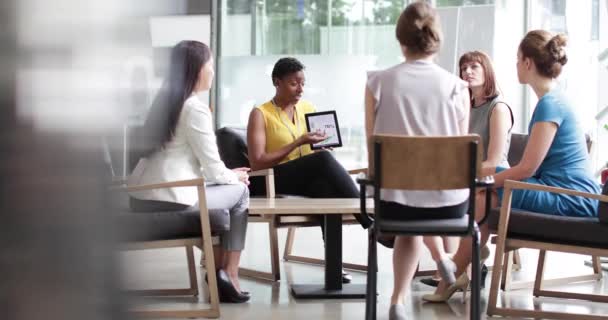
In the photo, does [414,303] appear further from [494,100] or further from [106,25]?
[106,25]

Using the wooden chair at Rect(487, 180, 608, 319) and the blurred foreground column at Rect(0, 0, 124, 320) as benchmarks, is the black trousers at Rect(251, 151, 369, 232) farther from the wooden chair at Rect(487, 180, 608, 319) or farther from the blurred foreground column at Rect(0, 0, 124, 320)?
the blurred foreground column at Rect(0, 0, 124, 320)

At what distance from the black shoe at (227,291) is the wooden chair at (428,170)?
0.99 metres

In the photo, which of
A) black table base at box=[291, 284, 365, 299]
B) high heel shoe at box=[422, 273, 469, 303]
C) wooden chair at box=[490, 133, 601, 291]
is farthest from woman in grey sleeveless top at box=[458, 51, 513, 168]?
black table base at box=[291, 284, 365, 299]

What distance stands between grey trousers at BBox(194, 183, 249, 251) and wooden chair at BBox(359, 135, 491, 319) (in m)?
0.84

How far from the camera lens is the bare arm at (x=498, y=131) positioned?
3246 mm

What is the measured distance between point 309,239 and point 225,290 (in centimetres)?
239

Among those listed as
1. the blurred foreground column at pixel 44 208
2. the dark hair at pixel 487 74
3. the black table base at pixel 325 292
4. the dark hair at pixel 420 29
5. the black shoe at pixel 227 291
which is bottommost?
the black table base at pixel 325 292

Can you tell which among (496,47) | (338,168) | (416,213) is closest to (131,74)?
(416,213)

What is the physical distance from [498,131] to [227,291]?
1.20 m

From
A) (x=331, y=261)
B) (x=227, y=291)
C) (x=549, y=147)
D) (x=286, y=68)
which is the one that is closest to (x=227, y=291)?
(x=227, y=291)

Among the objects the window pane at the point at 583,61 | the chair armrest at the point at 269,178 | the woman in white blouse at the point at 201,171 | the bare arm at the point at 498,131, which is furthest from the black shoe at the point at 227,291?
the window pane at the point at 583,61

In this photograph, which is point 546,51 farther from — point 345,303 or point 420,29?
point 345,303

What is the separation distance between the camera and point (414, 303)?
10.6 feet

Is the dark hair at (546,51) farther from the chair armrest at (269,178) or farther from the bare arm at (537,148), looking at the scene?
the chair armrest at (269,178)
